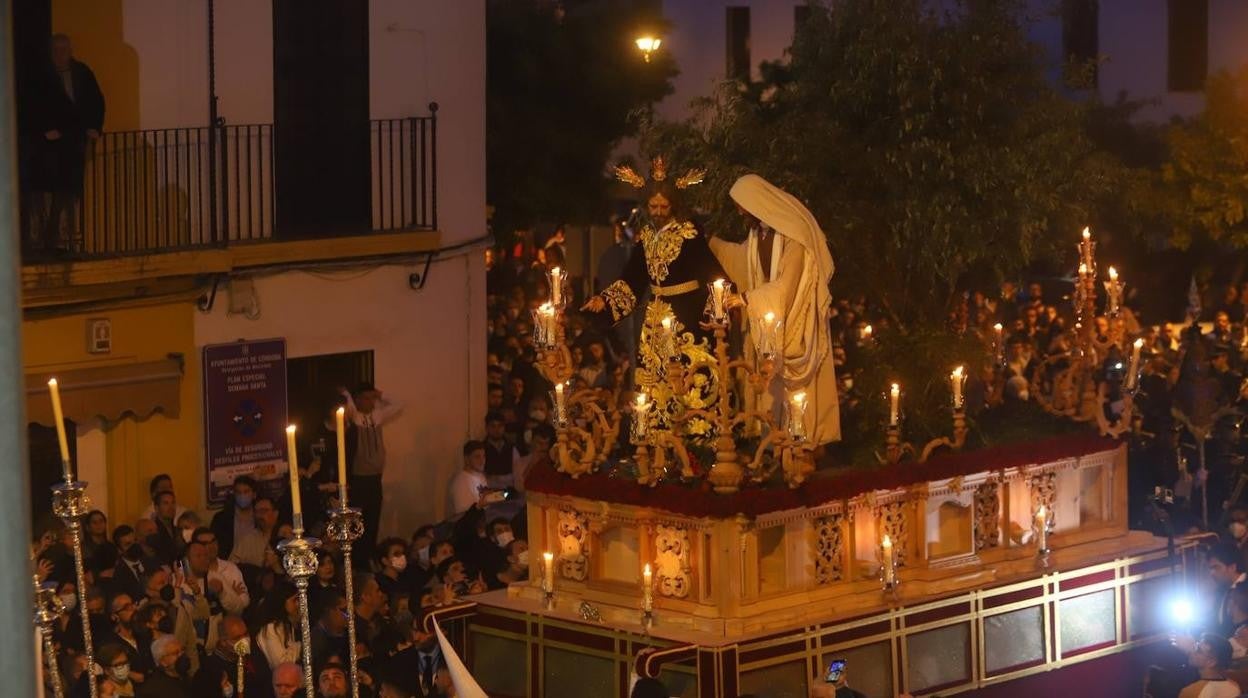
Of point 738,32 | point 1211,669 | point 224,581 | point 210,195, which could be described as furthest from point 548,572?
point 738,32

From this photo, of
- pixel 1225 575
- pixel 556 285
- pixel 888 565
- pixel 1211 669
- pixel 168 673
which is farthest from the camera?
pixel 1225 575

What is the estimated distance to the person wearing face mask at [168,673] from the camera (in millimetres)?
11930

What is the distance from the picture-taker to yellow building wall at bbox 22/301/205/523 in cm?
1596

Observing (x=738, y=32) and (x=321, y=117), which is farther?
(x=738, y=32)

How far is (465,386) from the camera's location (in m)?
19.3

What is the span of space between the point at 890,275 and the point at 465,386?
458 cm

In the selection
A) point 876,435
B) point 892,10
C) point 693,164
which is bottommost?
point 876,435

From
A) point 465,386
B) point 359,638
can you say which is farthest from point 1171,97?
point 359,638

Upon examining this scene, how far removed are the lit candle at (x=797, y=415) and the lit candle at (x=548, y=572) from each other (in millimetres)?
1602

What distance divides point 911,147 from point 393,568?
4.36 meters

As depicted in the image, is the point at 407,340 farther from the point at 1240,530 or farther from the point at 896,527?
the point at 1240,530

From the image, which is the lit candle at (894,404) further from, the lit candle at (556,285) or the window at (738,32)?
the window at (738,32)

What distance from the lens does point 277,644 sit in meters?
13.0

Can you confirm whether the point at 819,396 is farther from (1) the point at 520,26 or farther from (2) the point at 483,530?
(1) the point at 520,26
